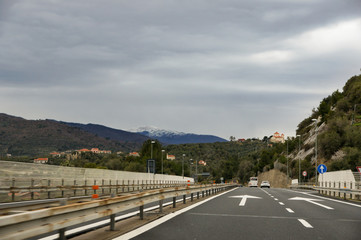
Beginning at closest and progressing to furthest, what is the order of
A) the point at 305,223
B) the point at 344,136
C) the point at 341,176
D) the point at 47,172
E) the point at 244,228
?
1. the point at 244,228
2. the point at 305,223
3. the point at 47,172
4. the point at 341,176
5. the point at 344,136

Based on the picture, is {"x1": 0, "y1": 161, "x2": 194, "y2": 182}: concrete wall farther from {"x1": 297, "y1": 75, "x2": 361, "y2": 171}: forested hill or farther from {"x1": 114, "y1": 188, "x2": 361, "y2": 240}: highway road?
{"x1": 297, "y1": 75, "x2": 361, "y2": 171}: forested hill

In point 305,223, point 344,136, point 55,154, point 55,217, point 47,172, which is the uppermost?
point 344,136

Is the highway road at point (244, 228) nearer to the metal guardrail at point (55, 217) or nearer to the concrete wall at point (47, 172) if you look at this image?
the metal guardrail at point (55, 217)

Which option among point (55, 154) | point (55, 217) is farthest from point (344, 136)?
point (55, 154)

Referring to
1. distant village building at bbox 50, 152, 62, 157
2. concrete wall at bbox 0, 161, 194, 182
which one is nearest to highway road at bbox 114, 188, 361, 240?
concrete wall at bbox 0, 161, 194, 182

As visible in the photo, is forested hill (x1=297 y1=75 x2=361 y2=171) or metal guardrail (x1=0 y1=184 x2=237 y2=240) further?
forested hill (x1=297 y1=75 x2=361 y2=171)

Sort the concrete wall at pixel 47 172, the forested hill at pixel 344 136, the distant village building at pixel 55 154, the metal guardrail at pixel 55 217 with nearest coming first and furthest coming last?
the metal guardrail at pixel 55 217 < the concrete wall at pixel 47 172 < the forested hill at pixel 344 136 < the distant village building at pixel 55 154

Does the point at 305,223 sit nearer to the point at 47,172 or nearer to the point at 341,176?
the point at 47,172

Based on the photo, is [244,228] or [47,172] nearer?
[244,228]

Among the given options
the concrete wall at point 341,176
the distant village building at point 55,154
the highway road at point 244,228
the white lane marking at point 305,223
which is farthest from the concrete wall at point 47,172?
the distant village building at point 55,154

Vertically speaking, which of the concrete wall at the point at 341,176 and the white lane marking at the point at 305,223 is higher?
the concrete wall at the point at 341,176

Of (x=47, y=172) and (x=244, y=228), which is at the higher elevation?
(x=47, y=172)

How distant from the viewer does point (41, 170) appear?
86.6ft

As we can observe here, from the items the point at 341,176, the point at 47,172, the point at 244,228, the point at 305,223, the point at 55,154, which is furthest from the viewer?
the point at 55,154
